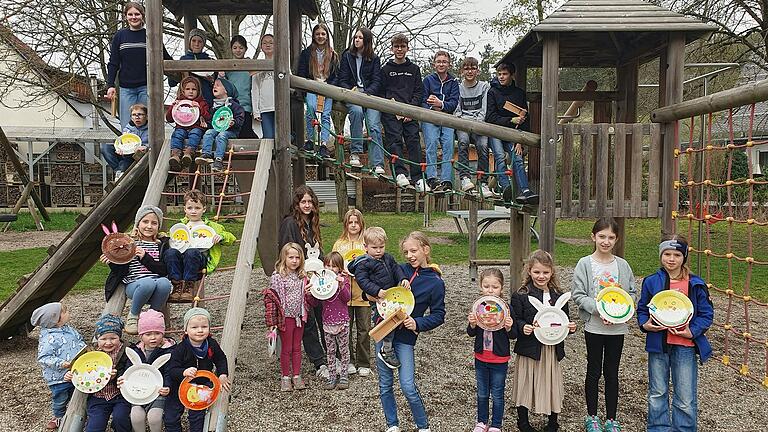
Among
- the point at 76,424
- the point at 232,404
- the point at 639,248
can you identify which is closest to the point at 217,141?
the point at 232,404

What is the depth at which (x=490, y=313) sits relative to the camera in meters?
3.73

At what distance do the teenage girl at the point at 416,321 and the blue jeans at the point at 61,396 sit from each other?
2.10m

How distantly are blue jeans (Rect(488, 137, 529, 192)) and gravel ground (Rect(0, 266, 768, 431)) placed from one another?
1.73 m

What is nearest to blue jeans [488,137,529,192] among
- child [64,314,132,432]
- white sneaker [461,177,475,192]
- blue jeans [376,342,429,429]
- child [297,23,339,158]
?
white sneaker [461,177,475,192]

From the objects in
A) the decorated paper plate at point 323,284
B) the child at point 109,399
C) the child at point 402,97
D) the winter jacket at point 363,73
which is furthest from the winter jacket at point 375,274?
the winter jacket at point 363,73

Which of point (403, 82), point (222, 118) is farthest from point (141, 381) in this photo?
point (403, 82)

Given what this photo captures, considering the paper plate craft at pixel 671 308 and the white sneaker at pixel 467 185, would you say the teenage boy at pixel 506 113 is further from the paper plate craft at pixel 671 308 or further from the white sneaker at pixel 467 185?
the paper plate craft at pixel 671 308

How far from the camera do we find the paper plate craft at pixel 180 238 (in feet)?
14.8

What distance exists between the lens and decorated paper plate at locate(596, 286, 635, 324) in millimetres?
3803

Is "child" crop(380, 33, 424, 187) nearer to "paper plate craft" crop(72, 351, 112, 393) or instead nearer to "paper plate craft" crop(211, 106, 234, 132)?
"paper plate craft" crop(211, 106, 234, 132)

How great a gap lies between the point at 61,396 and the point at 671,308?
13.0 ft

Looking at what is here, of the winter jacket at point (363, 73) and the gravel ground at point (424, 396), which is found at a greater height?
the winter jacket at point (363, 73)

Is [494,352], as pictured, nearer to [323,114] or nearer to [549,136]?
[549,136]

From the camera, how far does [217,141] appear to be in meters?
5.41
